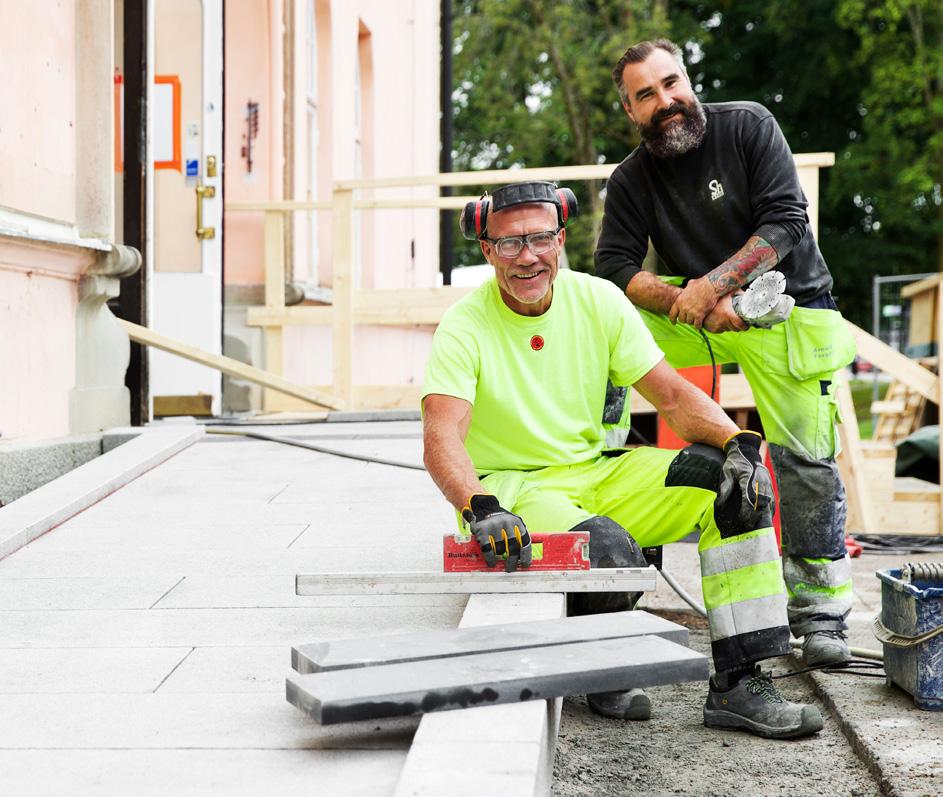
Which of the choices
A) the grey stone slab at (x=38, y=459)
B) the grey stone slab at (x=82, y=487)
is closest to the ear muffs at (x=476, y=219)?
the grey stone slab at (x=82, y=487)

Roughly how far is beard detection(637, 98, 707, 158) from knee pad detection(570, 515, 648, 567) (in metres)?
1.65

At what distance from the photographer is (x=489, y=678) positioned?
289 cm

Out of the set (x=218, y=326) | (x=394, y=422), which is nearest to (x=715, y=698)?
(x=394, y=422)

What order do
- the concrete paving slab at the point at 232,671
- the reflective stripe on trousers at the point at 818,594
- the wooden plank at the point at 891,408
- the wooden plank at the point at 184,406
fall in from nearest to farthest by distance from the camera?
the concrete paving slab at the point at 232,671, the reflective stripe on trousers at the point at 818,594, the wooden plank at the point at 184,406, the wooden plank at the point at 891,408

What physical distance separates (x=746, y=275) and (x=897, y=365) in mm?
4586

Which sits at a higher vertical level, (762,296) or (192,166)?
(192,166)

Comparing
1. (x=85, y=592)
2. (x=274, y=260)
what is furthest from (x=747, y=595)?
(x=274, y=260)

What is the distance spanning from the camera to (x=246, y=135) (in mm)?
10570

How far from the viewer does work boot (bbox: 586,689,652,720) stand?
4.05 meters

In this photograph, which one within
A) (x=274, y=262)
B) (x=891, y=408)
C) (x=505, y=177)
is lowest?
(x=891, y=408)

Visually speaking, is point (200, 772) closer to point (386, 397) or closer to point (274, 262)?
point (386, 397)

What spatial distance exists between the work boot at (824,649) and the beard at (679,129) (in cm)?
181

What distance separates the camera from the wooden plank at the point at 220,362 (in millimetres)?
7496

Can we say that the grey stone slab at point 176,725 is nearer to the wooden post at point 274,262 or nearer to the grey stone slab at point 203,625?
the grey stone slab at point 203,625
